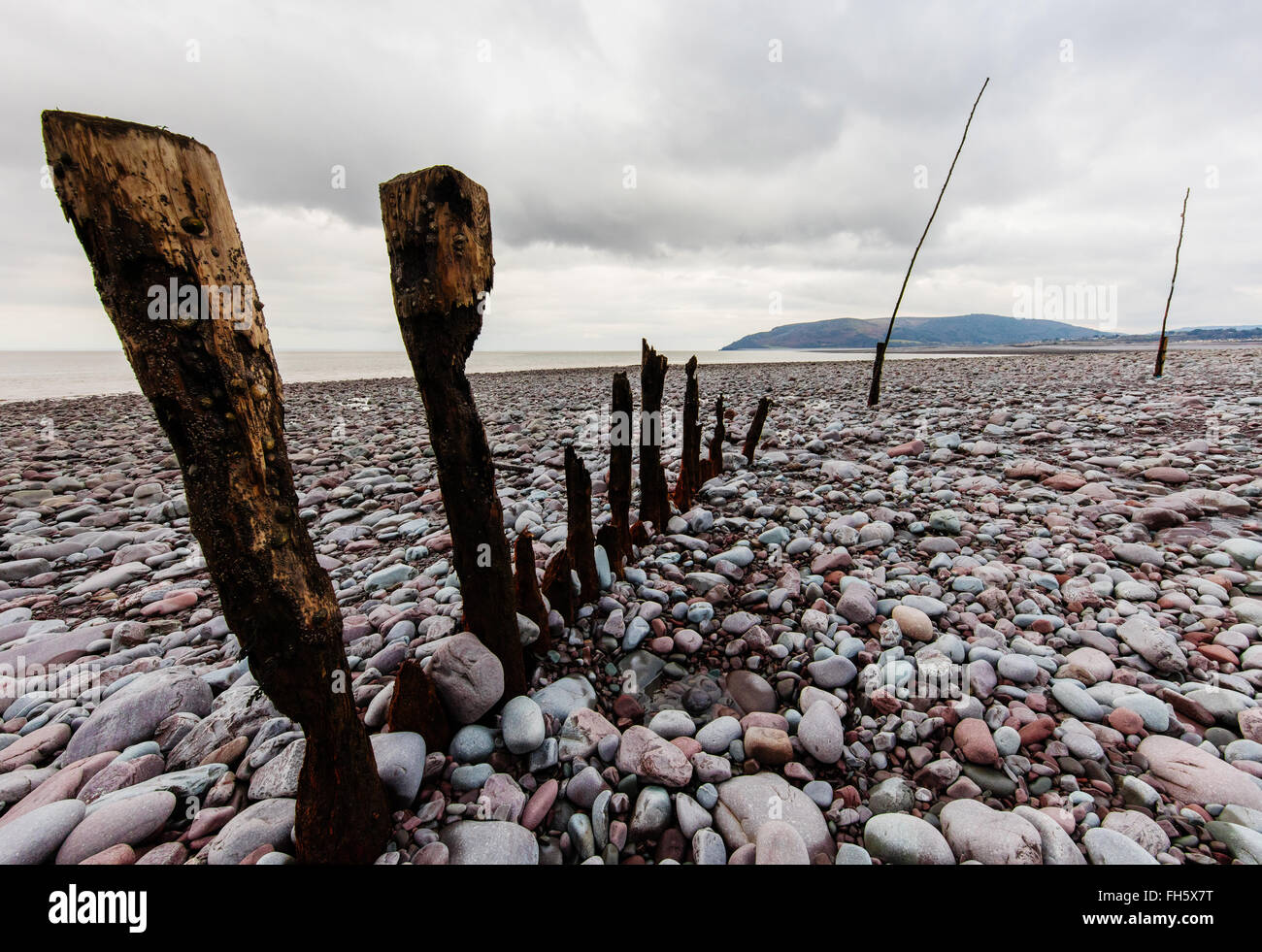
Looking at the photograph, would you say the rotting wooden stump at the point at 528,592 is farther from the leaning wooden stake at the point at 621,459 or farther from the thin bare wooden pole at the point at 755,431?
the thin bare wooden pole at the point at 755,431

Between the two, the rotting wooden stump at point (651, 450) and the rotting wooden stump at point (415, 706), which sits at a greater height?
the rotting wooden stump at point (651, 450)

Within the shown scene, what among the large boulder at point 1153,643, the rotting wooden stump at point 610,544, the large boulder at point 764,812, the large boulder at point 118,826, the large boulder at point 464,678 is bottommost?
the large boulder at point 764,812

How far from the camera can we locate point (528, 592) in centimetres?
323

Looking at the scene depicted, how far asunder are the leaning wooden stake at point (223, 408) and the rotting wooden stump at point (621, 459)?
2.55 meters

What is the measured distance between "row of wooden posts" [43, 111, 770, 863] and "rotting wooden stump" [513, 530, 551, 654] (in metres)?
0.38

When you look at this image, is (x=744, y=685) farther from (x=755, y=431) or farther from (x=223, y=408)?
(x=755, y=431)

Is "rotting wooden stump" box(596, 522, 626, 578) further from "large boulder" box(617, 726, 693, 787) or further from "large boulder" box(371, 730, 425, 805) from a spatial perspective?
"large boulder" box(371, 730, 425, 805)

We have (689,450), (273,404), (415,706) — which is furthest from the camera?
(689,450)

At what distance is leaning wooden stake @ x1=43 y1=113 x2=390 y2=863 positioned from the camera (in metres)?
1.37

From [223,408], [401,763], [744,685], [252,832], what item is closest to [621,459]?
[744,685]

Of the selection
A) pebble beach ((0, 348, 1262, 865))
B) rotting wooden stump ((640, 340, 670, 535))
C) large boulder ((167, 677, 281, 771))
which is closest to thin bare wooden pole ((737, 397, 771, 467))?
pebble beach ((0, 348, 1262, 865))

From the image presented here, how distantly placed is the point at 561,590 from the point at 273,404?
215cm

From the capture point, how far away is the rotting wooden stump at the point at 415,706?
2.44 metres

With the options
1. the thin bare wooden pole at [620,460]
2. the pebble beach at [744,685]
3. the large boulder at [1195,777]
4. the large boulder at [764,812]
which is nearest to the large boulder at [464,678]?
the pebble beach at [744,685]
